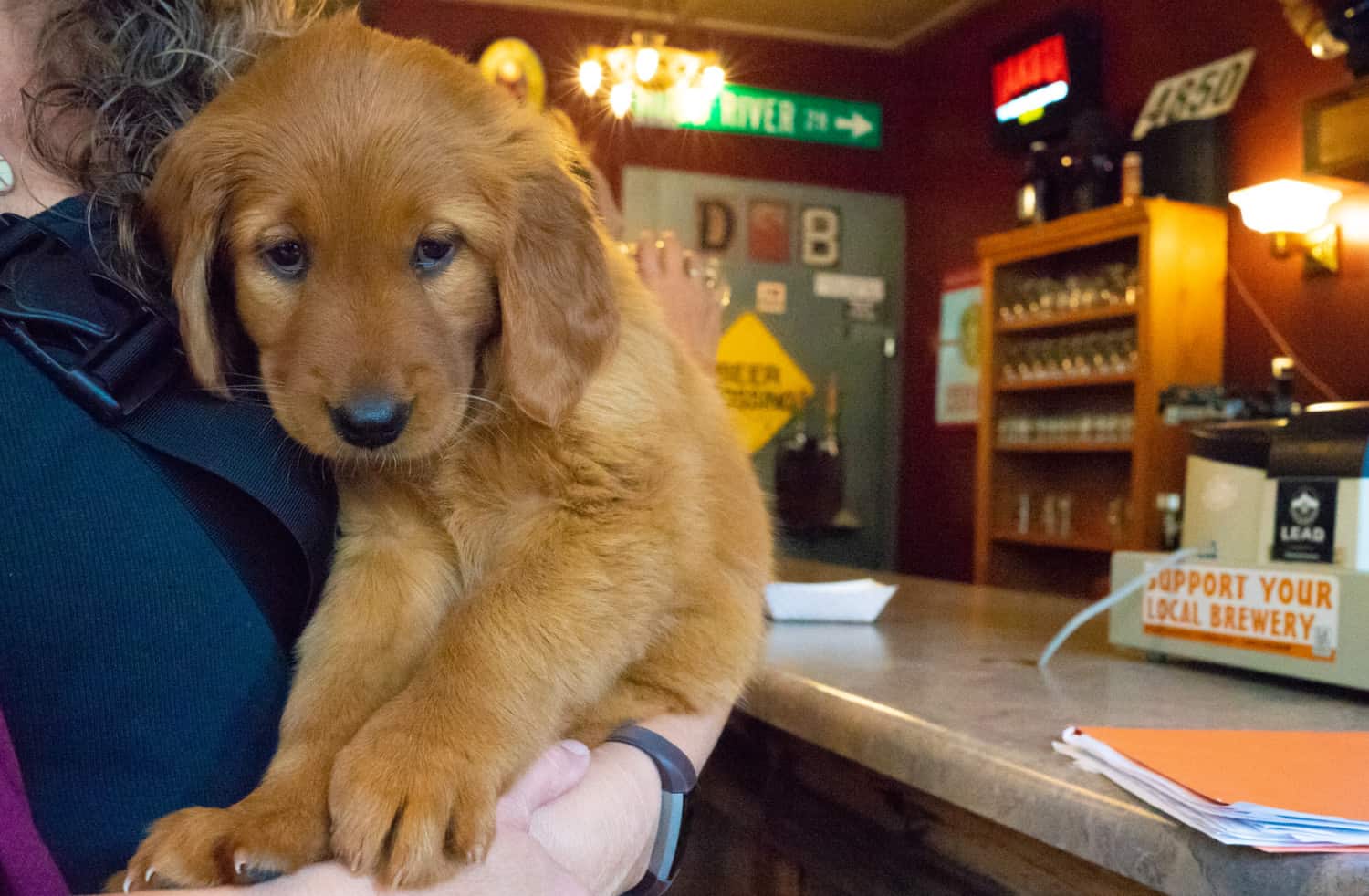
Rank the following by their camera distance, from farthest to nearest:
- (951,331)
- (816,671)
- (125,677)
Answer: (951,331), (816,671), (125,677)

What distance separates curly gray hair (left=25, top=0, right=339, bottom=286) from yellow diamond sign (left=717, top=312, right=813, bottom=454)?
4669 mm

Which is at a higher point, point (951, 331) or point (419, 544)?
point (951, 331)

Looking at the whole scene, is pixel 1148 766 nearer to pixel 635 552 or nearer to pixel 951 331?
pixel 635 552

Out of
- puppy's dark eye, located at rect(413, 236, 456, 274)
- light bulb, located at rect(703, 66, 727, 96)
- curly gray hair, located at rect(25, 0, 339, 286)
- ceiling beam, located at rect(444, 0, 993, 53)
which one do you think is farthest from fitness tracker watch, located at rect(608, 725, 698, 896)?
ceiling beam, located at rect(444, 0, 993, 53)

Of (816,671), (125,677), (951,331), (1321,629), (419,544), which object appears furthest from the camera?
(951,331)

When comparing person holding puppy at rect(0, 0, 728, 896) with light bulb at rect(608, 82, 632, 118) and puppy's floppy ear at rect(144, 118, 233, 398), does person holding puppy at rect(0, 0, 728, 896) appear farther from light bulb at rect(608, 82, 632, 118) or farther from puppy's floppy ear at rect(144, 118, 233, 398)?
light bulb at rect(608, 82, 632, 118)

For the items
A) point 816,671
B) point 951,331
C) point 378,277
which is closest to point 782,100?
point 951,331

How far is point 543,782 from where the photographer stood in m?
0.86

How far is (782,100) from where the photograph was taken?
5.94 m

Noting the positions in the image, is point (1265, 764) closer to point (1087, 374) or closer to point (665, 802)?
point (665, 802)

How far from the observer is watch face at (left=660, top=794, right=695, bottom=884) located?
3.23 feet

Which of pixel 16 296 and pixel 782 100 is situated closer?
pixel 16 296

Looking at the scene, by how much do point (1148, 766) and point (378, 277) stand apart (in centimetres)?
76

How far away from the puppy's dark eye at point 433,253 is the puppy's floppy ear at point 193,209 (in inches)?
6.5
